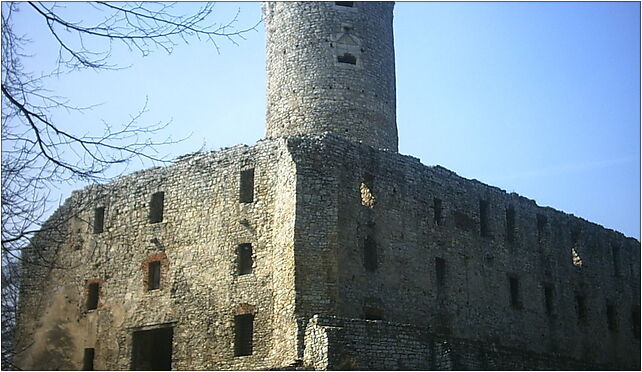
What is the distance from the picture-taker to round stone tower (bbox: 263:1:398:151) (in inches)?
1077

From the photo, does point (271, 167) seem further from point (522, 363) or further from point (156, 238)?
point (522, 363)

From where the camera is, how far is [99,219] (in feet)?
89.1

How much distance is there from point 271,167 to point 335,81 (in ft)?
15.4

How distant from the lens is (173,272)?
24.8 m

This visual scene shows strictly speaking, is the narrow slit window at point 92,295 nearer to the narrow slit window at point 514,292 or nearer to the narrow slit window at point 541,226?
the narrow slit window at point 514,292

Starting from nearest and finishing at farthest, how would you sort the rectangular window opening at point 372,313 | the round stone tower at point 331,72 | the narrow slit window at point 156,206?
the rectangular window opening at point 372,313 → the narrow slit window at point 156,206 → the round stone tower at point 331,72

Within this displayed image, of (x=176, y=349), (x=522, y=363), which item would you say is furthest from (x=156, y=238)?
(x=522, y=363)

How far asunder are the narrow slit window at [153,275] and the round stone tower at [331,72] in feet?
16.9

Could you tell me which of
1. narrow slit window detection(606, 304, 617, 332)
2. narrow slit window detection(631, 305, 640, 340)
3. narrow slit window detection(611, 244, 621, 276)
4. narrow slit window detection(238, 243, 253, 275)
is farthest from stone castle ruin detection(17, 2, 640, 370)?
narrow slit window detection(611, 244, 621, 276)

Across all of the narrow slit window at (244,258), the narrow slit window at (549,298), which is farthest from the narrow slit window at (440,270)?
the narrow slit window at (244,258)

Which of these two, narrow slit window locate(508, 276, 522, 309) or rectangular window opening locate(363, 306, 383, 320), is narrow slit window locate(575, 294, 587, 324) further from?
rectangular window opening locate(363, 306, 383, 320)

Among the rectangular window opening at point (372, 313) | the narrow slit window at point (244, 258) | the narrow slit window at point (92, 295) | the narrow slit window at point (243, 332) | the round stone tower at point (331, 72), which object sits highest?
the round stone tower at point (331, 72)

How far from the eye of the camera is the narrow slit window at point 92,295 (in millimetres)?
26250

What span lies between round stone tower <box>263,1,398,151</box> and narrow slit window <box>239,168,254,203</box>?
3008mm
